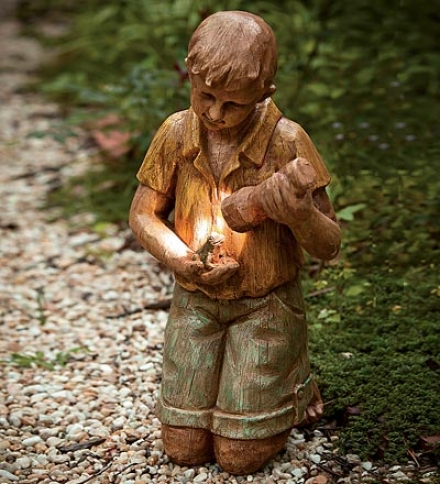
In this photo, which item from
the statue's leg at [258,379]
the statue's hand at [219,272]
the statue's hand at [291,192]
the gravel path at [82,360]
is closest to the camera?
the statue's hand at [291,192]

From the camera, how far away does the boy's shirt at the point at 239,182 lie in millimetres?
2574

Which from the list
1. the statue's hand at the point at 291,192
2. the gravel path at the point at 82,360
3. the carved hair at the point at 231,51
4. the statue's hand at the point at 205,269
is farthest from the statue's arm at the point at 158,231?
the gravel path at the point at 82,360

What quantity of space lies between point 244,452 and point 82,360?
1107mm

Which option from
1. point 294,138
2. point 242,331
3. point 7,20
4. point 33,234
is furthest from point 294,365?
point 7,20

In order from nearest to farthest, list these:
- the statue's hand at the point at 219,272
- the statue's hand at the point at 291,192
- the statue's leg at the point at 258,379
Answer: the statue's hand at the point at 291,192, the statue's hand at the point at 219,272, the statue's leg at the point at 258,379

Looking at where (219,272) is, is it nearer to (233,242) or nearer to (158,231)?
(233,242)

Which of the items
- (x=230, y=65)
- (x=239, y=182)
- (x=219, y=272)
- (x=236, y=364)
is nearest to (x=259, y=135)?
(x=239, y=182)

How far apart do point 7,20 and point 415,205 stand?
678 centimetres

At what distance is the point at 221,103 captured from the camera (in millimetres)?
2469

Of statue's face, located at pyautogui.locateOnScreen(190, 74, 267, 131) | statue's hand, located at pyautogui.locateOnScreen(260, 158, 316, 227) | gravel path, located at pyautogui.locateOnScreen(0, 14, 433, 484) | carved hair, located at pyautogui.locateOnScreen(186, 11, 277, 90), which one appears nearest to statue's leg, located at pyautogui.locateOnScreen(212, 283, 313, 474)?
gravel path, located at pyautogui.locateOnScreen(0, 14, 433, 484)

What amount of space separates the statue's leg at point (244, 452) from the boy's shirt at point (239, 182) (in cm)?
44

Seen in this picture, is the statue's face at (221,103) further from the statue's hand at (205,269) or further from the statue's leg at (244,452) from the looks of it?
the statue's leg at (244,452)

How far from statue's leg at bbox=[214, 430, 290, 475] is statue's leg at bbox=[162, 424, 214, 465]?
0.14ft

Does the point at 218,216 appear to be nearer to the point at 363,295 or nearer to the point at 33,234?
the point at 363,295
